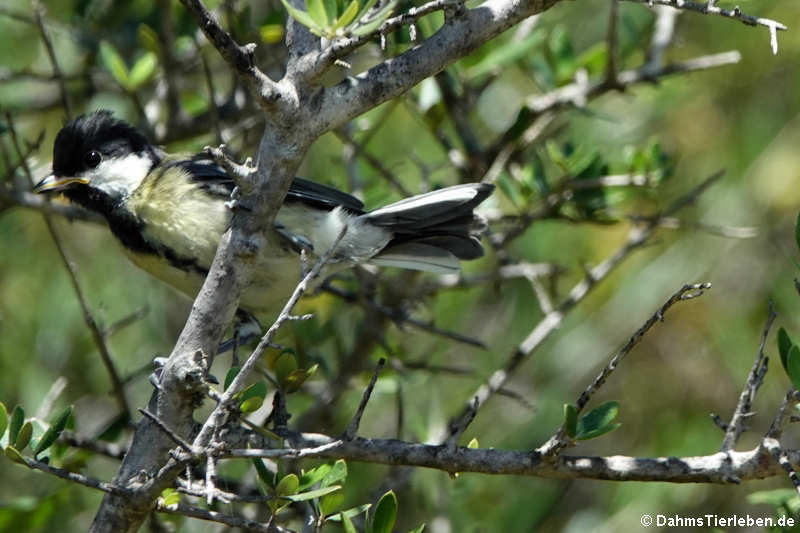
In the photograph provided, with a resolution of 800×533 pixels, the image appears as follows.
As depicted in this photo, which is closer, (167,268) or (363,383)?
(167,268)

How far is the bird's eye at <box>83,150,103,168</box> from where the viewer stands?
3.40m

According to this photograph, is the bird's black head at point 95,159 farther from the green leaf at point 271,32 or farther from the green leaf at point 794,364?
the green leaf at point 794,364

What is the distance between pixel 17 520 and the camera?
2990 mm

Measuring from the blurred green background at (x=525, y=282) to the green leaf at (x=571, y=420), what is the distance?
1.43 meters

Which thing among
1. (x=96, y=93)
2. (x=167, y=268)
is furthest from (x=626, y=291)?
(x=96, y=93)

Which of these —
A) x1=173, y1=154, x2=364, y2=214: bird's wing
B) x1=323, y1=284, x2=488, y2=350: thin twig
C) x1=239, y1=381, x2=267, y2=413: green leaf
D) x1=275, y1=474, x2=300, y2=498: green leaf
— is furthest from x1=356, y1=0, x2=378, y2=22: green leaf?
x1=323, y1=284, x2=488, y2=350: thin twig

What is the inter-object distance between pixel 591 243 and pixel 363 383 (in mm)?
1489

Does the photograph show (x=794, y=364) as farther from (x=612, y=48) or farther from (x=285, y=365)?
(x=612, y=48)

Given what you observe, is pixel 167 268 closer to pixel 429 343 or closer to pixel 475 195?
pixel 475 195

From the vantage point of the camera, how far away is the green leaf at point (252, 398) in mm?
2135

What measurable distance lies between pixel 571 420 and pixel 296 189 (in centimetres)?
143

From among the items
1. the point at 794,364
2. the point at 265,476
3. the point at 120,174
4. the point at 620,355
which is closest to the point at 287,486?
the point at 265,476

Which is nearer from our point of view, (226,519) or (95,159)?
(226,519)

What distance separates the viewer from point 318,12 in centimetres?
184
